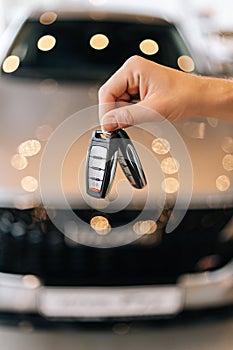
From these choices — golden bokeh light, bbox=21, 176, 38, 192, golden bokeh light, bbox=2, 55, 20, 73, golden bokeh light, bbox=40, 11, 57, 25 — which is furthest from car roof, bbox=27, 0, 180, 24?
golden bokeh light, bbox=21, 176, 38, 192

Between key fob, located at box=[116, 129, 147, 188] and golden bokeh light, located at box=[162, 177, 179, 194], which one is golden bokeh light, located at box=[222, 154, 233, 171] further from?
key fob, located at box=[116, 129, 147, 188]

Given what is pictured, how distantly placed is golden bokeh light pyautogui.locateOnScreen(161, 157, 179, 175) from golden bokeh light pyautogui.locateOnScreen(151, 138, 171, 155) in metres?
0.02

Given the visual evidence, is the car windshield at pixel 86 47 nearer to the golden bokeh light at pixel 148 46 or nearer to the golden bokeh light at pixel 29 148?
the golden bokeh light at pixel 148 46

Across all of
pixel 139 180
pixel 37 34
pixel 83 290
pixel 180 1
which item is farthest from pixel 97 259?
pixel 180 1

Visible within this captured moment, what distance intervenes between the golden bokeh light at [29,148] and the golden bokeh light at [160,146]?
210 millimetres

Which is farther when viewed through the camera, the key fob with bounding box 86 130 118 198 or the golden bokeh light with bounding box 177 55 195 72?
the golden bokeh light with bounding box 177 55 195 72

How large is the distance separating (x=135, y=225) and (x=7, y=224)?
21 cm

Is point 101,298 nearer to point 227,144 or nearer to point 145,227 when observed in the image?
point 145,227

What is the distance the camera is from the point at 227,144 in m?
0.99

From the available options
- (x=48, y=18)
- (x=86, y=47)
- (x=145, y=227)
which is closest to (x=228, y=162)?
(x=145, y=227)

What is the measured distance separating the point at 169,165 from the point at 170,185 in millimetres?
42

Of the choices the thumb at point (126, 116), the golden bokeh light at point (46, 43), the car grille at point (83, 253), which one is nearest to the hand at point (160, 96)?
the thumb at point (126, 116)

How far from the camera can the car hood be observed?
0.85 m

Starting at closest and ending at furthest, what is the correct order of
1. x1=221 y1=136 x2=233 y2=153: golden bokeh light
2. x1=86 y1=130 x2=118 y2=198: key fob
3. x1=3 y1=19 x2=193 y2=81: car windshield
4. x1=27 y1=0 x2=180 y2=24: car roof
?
x1=86 y1=130 x2=118 y2=198: key fob < x1=221 y1=136 x2=233 y2=153: golden bokeh light < x1=3 y1=19 x2=193 y2=81: car windshield < x1=27 y1=0 x2=180 y2=24: car roof
